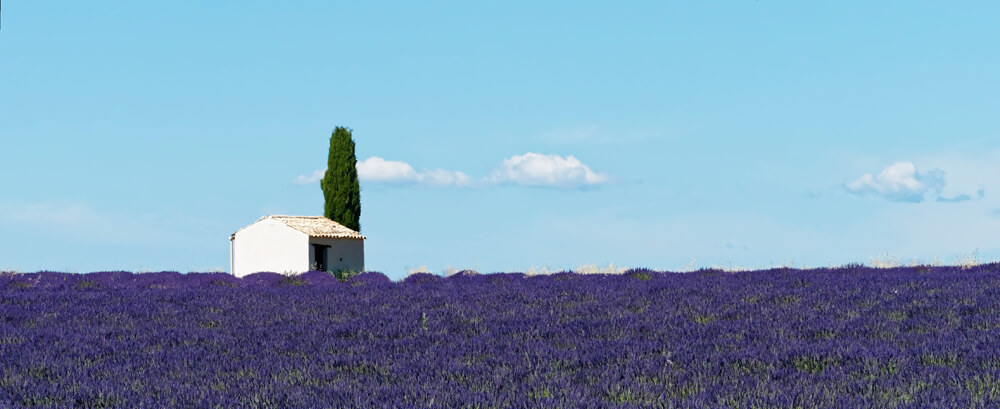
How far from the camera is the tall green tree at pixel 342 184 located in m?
43.8

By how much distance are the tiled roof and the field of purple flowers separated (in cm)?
2267

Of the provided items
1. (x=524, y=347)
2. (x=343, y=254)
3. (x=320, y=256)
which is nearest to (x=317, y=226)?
(x=320, y=256)

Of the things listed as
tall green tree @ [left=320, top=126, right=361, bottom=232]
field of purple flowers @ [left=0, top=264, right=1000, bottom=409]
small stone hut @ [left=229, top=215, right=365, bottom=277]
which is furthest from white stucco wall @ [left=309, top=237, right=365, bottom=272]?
field of purple flowers @ [left=0, top=264, right=1000, bottom=409]

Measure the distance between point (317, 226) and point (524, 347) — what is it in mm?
31458

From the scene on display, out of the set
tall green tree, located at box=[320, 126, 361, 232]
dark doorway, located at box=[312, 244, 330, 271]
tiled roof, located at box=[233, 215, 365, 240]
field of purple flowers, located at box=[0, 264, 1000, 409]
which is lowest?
field of purple flowers, located at box=[0, 264, 1000, 409]

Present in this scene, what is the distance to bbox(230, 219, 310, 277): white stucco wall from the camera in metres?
37.1

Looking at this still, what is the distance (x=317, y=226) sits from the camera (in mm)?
39000

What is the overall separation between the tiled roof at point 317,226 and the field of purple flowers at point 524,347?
74.4 ft

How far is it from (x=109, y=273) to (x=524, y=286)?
24553mm

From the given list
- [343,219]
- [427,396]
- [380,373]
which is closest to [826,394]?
[427,396]

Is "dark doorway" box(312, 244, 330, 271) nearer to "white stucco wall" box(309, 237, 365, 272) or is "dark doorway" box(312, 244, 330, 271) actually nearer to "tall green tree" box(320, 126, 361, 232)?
"white stucco wall" box(309, 237, 365, 272)

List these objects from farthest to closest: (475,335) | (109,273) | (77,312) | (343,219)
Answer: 1. (343,219)
2. (109,273)
3. (77,312)
4. (475,335)

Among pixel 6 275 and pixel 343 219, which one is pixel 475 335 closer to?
pixel 6 275

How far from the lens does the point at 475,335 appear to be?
9.54 m
